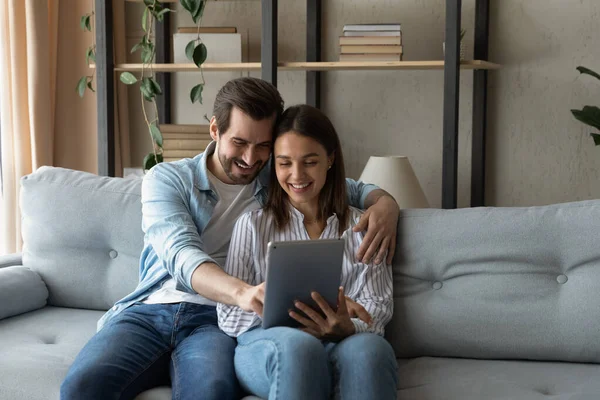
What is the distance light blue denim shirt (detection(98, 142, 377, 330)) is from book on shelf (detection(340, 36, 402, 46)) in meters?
0.99

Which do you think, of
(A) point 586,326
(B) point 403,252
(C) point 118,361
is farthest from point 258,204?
(A) point 586,326

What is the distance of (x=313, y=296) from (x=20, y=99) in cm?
214

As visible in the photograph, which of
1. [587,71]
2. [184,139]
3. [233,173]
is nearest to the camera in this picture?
[233,173]

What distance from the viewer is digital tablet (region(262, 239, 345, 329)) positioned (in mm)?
1517

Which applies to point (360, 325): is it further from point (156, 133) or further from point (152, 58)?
point (152, 58)

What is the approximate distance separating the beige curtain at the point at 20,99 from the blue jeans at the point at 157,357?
5.23ft

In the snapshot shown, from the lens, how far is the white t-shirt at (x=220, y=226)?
74.4 inches

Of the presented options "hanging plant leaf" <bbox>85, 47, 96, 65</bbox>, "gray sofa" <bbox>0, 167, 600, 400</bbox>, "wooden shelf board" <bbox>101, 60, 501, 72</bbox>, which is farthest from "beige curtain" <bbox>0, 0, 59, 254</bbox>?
"gray sofa" <bbox>0, 167, 600, 400</bbox>

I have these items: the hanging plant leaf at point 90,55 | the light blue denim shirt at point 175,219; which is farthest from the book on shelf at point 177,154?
the light blue denim shirt at point 175,219

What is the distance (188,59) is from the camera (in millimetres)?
3143

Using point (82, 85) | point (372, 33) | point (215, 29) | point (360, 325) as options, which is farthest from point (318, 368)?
point (82, 85)

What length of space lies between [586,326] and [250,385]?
0.84 meters

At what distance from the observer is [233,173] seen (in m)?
1.94

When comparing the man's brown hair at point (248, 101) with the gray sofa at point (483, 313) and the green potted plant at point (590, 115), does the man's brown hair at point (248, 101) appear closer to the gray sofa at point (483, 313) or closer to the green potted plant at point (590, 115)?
the gray sofa at point (483, 313)
